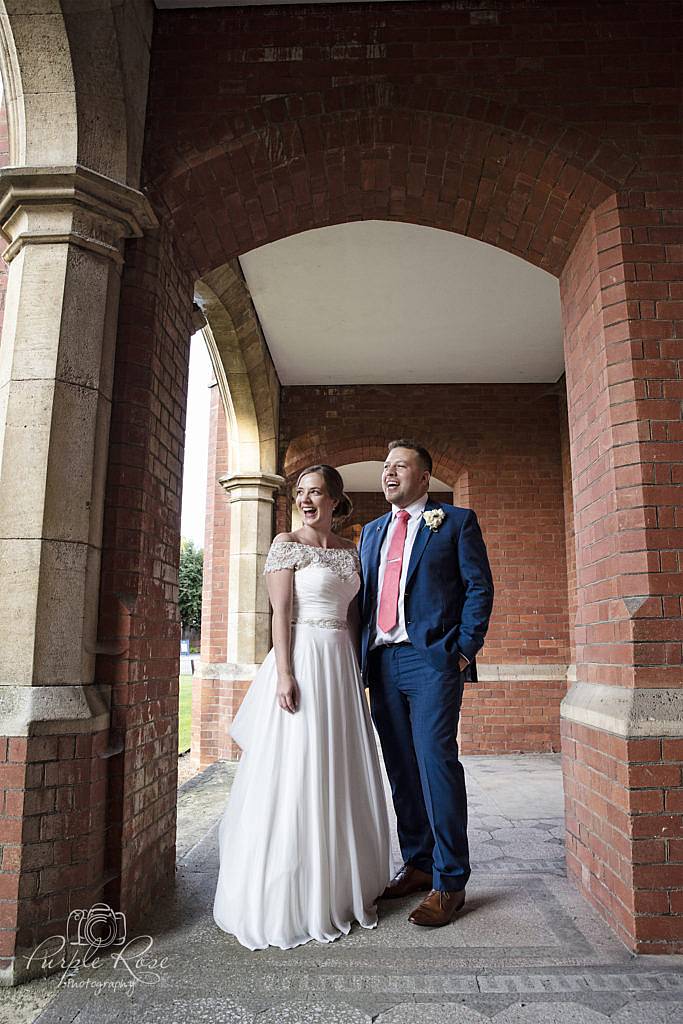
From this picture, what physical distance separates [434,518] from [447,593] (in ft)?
1.13

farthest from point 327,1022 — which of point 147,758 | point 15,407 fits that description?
point 15,407

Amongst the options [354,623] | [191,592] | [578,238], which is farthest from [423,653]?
[191,592]

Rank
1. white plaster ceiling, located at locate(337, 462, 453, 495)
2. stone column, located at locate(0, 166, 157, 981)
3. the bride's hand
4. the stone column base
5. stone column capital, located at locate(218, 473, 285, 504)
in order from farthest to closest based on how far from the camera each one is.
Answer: white plaster ceiling, located at locate(337, 462, 453, 495) < stone column capital, located at locate(218, 473, 285, 504) < the bride's hand < the stone column base < stone column, located at locate(0, 166, 157, 981)

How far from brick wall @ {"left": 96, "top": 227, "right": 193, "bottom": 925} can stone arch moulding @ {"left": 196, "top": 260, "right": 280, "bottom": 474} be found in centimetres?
273

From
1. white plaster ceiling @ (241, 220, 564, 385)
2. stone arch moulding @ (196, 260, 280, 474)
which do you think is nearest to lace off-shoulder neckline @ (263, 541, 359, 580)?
white plaster ceiling @ (241, 220, 564, 385)

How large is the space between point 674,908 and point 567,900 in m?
0.66

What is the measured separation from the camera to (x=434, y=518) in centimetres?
347

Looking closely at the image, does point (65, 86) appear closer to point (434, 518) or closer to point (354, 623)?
point (434, 518)

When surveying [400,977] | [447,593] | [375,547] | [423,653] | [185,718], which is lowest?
[185,718]

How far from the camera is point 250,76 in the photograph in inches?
156

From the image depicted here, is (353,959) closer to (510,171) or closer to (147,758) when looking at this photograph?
(147,758)

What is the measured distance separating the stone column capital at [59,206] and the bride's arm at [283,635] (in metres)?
1.65

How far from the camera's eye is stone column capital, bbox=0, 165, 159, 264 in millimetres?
3191

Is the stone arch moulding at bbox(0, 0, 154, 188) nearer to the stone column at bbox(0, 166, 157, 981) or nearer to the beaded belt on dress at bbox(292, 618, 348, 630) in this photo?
the stone column at bbox(0, 166, 157, 981)
